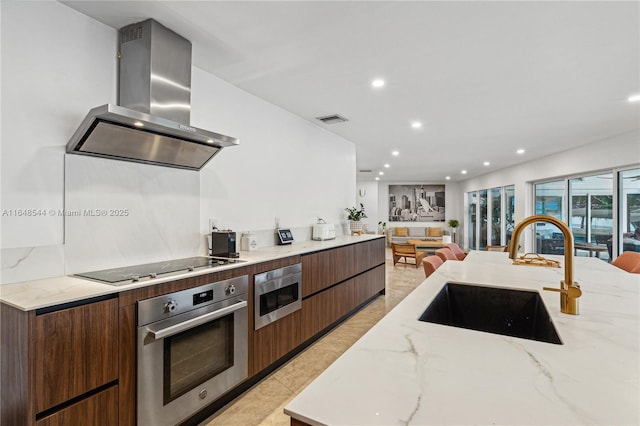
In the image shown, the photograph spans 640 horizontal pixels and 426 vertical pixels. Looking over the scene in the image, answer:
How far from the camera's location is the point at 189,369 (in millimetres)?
1911

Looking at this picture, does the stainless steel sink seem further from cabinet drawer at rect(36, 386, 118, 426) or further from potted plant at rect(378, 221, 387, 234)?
potted plant at rect(378, 221, 387, 234)

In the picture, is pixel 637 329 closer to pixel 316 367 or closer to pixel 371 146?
pixel 316 367

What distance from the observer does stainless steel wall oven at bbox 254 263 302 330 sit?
8.02ft

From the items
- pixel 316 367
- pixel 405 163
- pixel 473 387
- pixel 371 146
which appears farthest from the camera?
pixel 405 163

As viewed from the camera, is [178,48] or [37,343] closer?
[37,343]

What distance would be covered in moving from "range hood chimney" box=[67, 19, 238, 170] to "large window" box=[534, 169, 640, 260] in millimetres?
5544

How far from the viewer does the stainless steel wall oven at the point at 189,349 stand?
5.54 feet

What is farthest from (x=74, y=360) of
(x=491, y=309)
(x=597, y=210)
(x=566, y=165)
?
(x=566, y=165)

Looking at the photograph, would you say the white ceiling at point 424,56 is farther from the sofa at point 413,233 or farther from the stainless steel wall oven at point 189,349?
the sofa at point 413,233

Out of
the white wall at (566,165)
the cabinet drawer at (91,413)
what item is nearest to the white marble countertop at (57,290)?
the cabinet drawer at (91,413)

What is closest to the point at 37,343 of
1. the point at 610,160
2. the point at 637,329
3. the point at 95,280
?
the point at 95,280

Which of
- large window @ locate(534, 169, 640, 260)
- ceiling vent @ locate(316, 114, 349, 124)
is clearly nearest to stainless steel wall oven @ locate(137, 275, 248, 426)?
ceiling vent @ locate(316, 114, 349, 124)

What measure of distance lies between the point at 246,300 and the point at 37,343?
1.16 m

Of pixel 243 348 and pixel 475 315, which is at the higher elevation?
pixel 475 315
